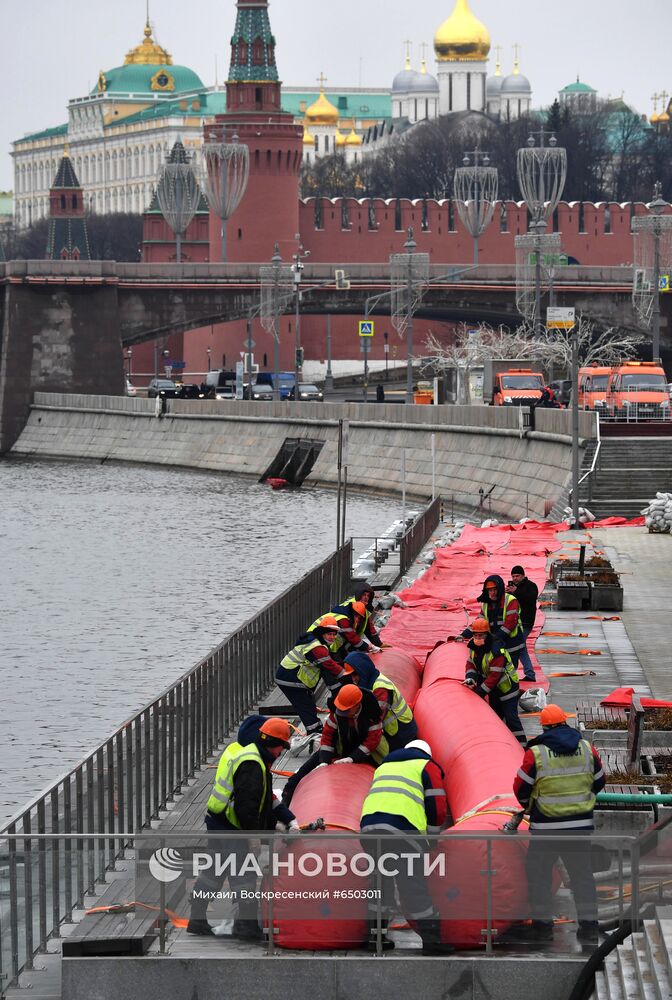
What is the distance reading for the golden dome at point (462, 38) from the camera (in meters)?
185

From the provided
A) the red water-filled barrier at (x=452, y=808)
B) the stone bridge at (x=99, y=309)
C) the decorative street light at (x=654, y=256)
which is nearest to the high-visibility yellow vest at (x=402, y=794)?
the red water-filled barrier at (x=452, y=808)

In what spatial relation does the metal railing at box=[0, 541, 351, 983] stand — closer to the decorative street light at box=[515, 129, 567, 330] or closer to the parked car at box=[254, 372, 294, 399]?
the decorative street light at box=[515, 129, 567, 330]

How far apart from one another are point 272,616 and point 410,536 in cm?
1127

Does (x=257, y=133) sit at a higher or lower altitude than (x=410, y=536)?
higher

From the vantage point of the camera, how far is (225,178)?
9506 centimetres

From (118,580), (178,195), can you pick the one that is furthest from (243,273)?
(118,580)

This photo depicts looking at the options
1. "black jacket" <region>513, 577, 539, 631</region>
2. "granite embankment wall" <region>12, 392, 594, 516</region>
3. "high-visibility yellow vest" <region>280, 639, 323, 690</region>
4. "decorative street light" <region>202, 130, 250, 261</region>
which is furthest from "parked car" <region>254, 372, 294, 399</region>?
"high-visibility yellow vest" <region>280, 639, 323, 690</region>

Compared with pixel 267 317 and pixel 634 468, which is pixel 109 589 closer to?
pixel 634 468

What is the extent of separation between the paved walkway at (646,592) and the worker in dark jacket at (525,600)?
3.91 feet

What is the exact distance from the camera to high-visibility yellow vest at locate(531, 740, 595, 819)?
10992 mm

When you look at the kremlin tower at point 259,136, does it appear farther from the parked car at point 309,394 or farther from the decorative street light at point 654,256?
the decorative street light at point 654,256

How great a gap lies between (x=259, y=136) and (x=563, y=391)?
127 feet

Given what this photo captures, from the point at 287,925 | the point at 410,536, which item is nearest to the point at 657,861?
the point at 287,925

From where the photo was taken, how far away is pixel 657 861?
33.8 ft
